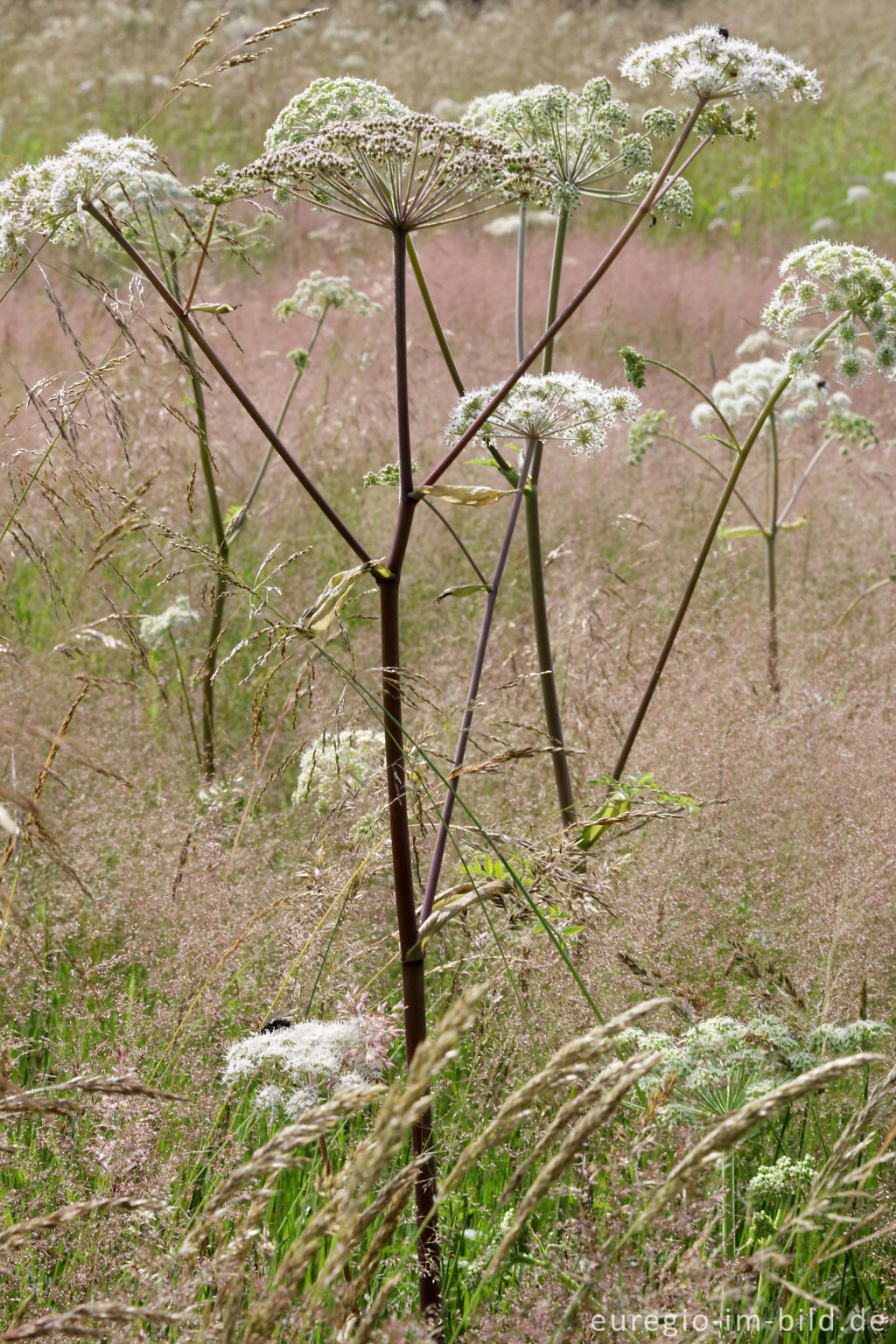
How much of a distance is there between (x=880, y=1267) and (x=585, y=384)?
1.51m

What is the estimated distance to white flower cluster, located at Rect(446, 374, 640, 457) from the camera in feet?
6.52

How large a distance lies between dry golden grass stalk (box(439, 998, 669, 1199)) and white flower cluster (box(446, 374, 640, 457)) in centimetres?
112

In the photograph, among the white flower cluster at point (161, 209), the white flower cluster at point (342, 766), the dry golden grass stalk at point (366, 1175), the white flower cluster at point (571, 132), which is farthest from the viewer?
the white flower cluster at point (161, 209)

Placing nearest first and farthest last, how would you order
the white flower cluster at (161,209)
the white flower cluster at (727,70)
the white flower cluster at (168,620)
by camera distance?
the white flower cluster at (727,70), the white flower cluster at (161,209), the white flower cluster at (168,620)

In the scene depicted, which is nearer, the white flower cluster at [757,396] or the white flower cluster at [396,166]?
the white flower cluster at [396,166]

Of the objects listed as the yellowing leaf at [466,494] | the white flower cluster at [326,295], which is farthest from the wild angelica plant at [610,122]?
the white flower cluster at [326,295]

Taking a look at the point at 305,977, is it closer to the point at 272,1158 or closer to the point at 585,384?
the point at 272,1158

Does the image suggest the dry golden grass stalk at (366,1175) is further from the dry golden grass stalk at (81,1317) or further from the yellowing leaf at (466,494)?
the yellowing leaf at (466,494)

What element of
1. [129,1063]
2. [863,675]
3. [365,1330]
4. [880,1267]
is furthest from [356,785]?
[863,675]

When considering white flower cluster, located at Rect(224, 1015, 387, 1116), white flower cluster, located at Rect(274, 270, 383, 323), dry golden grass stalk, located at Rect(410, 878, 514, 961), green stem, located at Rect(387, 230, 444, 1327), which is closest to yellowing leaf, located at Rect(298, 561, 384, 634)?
green stem, located at Rect(387, 230, 444, 1327)

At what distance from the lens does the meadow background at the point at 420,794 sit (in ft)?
5.50

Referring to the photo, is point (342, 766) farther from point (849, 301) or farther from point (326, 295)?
point (326, 295)

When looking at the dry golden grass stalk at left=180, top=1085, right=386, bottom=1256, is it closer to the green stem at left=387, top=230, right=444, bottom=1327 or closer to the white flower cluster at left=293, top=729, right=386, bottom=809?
the green stem at left=387, top=230, right=444, bottom=1327

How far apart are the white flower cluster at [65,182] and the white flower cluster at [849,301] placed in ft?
4.86
